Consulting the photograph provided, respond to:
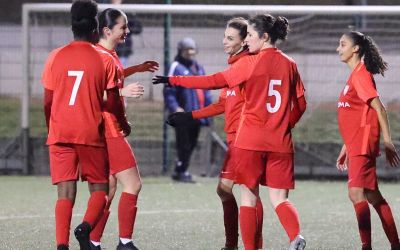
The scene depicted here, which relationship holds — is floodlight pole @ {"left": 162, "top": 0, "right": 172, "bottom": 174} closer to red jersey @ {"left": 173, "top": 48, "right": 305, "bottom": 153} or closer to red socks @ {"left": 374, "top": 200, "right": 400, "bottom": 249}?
red socks @ {"left": 374, "top": 200, "right": 400, "bottom": 249}

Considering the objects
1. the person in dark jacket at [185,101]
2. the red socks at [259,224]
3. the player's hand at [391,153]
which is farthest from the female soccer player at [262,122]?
the person in dark jacket at [185,101]

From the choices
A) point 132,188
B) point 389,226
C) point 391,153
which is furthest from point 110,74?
point 389,226

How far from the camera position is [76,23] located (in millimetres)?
7297

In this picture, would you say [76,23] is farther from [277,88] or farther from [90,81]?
[277,88]

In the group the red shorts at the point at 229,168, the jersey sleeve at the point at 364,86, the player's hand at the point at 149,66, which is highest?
the player's hand at the point at 149,66

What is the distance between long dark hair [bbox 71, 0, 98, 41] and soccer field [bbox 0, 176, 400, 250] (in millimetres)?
1786

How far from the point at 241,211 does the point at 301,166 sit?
Result: 7.81 m

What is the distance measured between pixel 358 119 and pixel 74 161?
2.15 meters

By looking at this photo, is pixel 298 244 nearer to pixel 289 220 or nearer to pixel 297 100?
pixel 289 220

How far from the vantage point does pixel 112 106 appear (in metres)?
7.50

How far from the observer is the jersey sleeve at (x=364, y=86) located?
7879 millimetres

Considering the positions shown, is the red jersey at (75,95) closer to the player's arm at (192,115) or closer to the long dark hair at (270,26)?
the player's arm at (192,115)

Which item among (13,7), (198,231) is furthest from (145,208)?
(13,7)

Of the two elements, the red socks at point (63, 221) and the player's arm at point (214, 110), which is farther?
the player's arm at point (214, 110)
